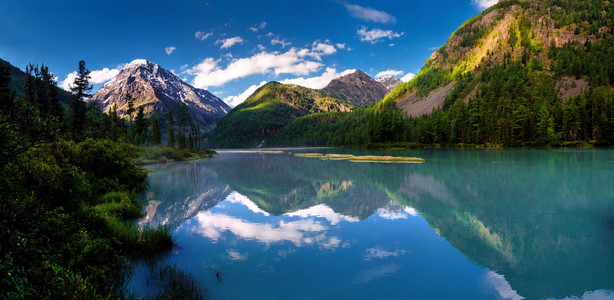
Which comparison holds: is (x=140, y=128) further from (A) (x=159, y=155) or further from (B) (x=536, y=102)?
(B) (x=536, y=102)

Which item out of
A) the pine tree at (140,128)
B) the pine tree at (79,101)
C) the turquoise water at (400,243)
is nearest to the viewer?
the turquoise water at (400,243)

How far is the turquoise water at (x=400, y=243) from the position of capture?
25.3 feet

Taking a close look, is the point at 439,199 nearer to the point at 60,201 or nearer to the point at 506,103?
the point at 60,201

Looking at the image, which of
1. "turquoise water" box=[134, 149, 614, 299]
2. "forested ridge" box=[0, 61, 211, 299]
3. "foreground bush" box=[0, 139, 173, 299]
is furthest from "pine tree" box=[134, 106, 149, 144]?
"foreground bush" box=[0, 139, 173, 299]

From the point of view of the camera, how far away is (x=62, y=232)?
6.30m

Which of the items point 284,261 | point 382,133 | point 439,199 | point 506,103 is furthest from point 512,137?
point 284,261

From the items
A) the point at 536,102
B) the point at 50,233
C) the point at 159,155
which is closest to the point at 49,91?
the point at 159,155

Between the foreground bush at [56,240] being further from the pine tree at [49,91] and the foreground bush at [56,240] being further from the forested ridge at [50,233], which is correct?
the pine tree at [49,91]

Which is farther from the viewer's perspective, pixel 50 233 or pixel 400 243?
pixel 400 243

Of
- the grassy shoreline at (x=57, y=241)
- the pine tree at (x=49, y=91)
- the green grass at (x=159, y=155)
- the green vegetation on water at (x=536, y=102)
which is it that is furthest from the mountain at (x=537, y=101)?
the grassy shoreline at (x=57, y=241)

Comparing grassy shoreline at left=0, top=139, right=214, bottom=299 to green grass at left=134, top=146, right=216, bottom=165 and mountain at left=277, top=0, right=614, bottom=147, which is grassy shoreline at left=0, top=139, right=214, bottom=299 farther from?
mountain at left=277, top=0, right=614, bottom=147

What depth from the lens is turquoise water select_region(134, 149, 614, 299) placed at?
7.70 metres

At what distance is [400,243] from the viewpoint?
446 inches

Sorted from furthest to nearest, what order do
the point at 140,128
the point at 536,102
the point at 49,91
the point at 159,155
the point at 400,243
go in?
1. the point at 536,102
2. the point at 140,128
3. the point at 159,155
4. the point at 49,91
5. the point at 400,243
